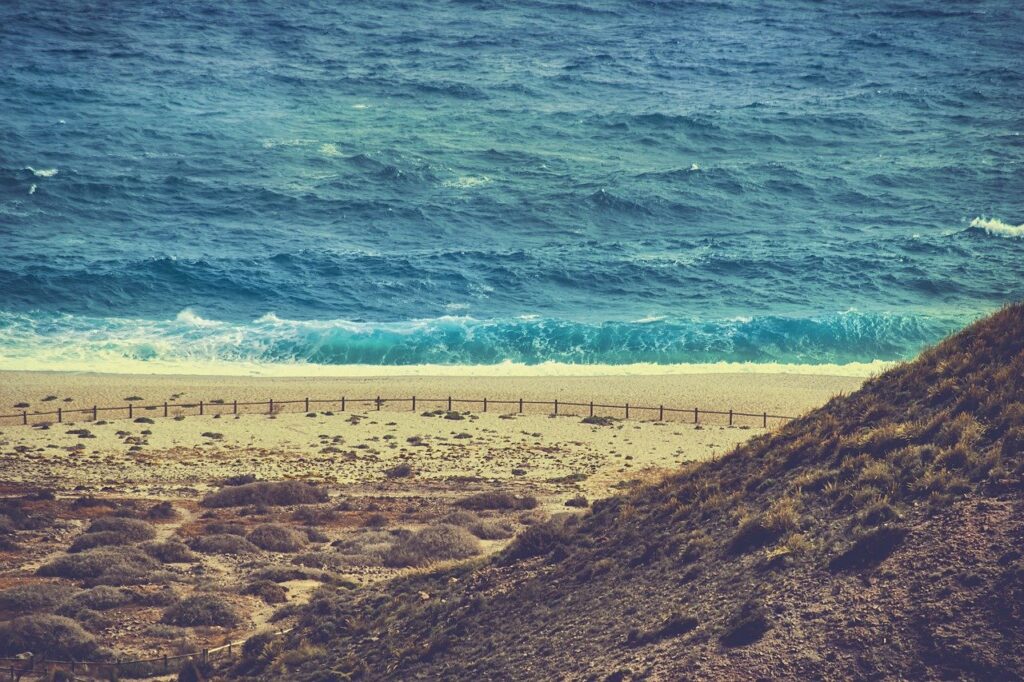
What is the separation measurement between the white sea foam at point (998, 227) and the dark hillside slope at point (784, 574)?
58619 millimetres

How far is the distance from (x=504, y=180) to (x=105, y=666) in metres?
66.9

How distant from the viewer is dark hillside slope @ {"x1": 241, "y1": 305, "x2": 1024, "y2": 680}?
20.1m

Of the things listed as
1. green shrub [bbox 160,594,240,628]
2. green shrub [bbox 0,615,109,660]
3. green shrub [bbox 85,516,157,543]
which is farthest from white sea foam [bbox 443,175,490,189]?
green shrub [bbox 0,615,109,660]

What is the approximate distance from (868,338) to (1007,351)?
A: 41.5m

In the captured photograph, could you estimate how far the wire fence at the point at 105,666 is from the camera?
26391mm

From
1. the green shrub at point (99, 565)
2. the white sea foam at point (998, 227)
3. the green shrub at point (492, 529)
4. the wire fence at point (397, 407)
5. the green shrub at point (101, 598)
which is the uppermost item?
the white sea foam at point (998, 227)

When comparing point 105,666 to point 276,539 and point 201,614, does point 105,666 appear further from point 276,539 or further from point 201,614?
point 276,539

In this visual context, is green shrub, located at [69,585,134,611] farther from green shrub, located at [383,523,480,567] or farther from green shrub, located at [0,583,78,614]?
green shrub, located at [383,523,480,567]

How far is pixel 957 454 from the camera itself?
78.6 feet

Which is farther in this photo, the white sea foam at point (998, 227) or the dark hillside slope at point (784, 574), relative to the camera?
the white sea foam at point (998, 227)

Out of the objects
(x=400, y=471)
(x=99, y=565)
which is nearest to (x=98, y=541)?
(x=99, y=565)

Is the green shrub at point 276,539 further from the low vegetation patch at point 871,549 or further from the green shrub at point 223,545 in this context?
the low vegetation patch at point 871,549

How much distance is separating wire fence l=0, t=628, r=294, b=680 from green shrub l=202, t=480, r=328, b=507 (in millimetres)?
12327

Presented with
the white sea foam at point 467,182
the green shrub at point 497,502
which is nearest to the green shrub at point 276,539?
the green shrub at point 497,502
